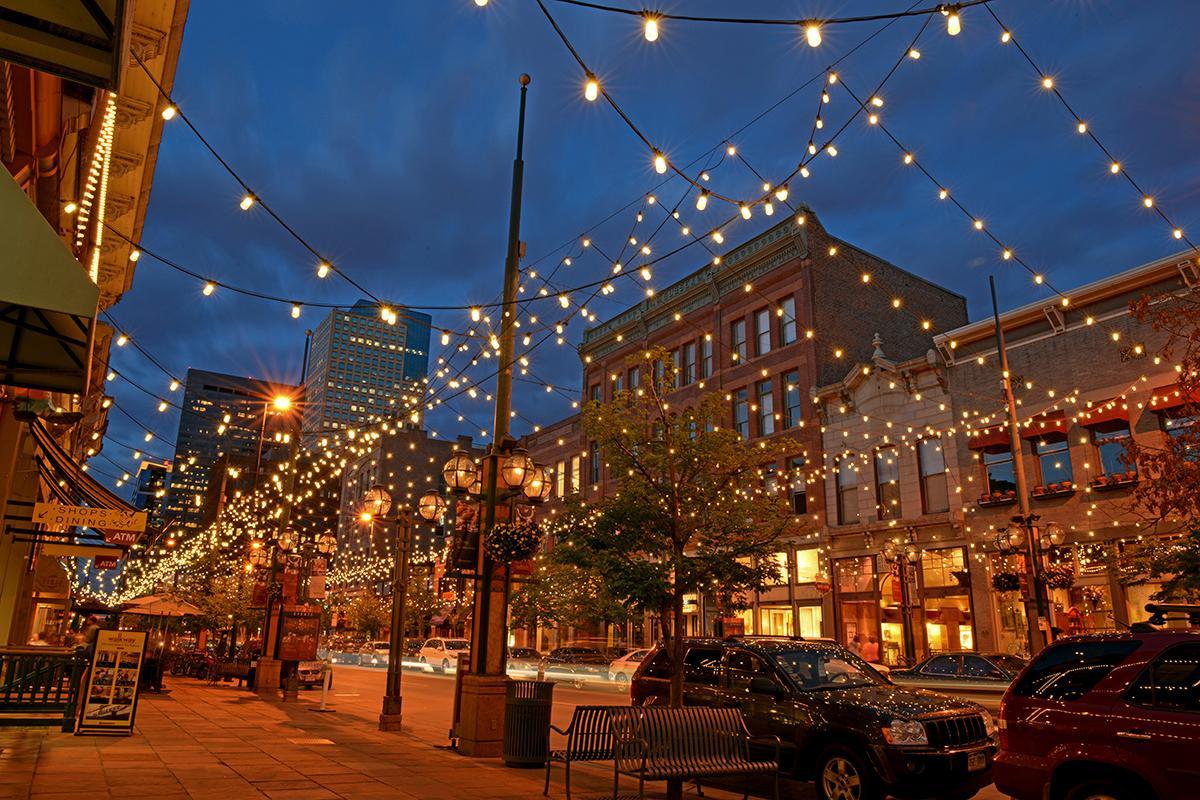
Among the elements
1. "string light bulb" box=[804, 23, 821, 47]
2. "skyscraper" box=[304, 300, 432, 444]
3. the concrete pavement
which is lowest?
the concrete pavement

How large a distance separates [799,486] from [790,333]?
22.4 ft

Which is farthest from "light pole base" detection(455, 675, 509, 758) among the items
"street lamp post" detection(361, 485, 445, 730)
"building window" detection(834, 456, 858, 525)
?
"building window" detection(834, 456, 858, 525)

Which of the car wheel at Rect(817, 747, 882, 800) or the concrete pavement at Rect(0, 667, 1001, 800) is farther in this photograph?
the car wheel at Rect(817, 747, 882, 800)

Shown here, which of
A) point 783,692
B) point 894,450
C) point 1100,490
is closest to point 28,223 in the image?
point 783,692

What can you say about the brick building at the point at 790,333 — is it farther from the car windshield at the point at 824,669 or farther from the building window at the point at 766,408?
the car windshield at the point at 824,669

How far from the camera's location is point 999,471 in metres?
26.9

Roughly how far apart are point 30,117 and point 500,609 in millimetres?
8664

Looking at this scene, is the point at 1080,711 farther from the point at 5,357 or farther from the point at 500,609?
the point at 5,357

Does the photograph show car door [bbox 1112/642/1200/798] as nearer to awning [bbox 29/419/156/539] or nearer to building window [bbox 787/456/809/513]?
awning [bbox 29/419/156/539]

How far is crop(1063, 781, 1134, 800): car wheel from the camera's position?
632 cm

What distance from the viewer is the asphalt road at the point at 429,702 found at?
43.2ft

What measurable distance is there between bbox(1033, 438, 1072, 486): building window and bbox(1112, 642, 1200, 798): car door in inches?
813

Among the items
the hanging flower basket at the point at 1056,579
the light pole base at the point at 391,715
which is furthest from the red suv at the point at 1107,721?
the hanging flower basket at the point at 1056,579

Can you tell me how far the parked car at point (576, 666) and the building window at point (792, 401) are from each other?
40.7 ft
